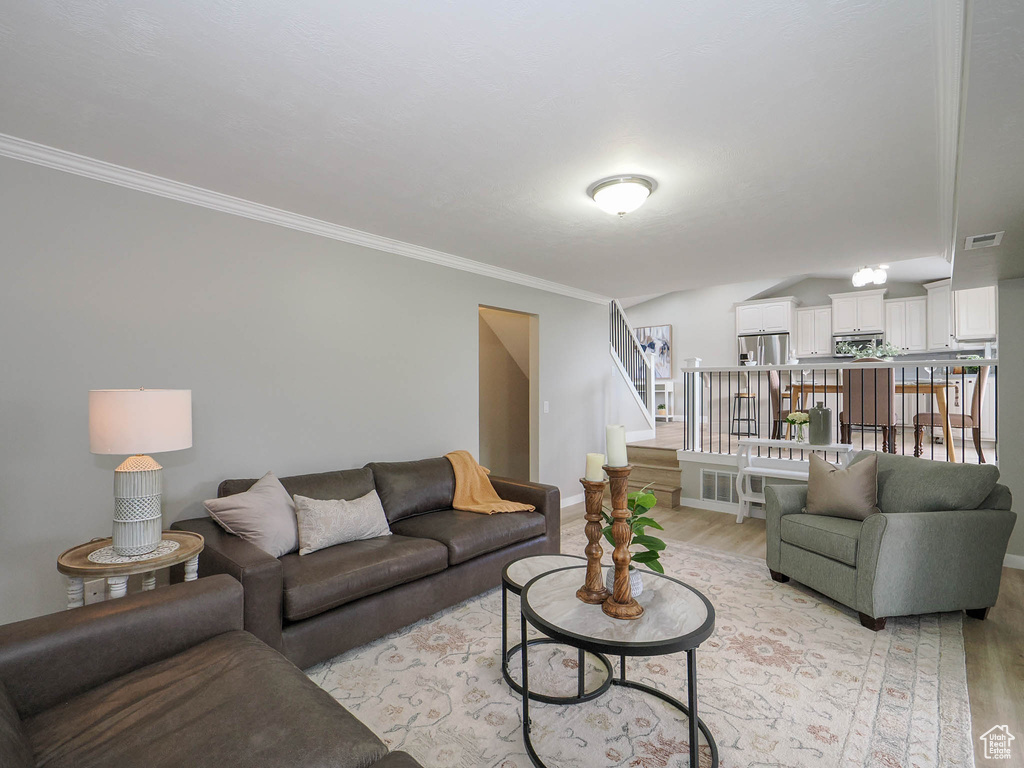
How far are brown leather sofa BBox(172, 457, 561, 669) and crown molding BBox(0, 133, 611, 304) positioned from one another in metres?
1.63

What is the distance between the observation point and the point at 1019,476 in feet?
12.0

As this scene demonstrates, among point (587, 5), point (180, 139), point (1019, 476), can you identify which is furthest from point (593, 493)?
point (1019, 476)

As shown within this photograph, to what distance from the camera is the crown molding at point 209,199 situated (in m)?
2.37

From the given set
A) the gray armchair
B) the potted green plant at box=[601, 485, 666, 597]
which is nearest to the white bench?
the gray armchair

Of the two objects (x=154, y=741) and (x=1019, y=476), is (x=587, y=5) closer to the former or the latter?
(x=154, y=741)

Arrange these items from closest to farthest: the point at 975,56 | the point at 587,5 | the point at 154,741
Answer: the point at 154,741
the point at 975,56
the point at 587,5

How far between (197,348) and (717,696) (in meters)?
3.20

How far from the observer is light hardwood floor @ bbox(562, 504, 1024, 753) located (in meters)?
1.98

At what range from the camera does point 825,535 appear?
304 centimetres

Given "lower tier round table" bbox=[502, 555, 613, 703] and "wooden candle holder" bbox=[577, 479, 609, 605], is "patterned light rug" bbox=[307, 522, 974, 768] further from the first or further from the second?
"wooden candle holder" bbox=[577, 479, 609, 605]

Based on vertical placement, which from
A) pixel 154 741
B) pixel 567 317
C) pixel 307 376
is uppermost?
pixel 567 317

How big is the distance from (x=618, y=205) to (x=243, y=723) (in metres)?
2.73

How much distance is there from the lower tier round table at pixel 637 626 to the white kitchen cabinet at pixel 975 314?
768cm

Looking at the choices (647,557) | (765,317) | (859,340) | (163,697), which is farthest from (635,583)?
(859,340)
